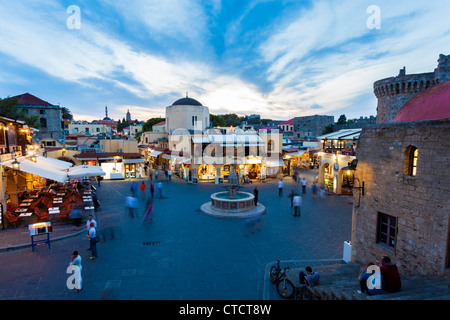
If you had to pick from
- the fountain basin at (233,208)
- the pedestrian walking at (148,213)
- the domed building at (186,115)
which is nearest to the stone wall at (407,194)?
the fountain basin at (233,208)

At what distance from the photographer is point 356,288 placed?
226 inches

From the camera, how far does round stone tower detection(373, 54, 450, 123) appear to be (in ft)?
70.7

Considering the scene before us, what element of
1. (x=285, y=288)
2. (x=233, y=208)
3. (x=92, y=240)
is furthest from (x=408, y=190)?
(x=92, y=240)

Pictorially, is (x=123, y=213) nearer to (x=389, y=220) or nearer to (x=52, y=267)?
(x=52, y=267)

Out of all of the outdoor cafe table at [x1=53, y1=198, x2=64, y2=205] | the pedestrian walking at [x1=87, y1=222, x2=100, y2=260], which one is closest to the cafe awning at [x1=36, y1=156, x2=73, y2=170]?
the outdoor cafe table at [x1=53, y1=198, x2=64, y2=205]

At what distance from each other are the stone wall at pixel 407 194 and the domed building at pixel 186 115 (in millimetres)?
32893

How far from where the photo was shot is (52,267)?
753cm

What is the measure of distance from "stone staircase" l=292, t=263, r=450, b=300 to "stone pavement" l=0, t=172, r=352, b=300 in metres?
1.20

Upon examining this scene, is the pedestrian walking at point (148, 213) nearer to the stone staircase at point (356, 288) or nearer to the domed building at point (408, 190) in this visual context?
the stone staircase at point (356, 288)

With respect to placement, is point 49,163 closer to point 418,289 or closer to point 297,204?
point 297,204

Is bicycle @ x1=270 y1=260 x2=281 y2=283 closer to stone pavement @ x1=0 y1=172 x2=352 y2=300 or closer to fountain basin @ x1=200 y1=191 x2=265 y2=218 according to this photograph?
stone pavement @ x1=0 y1=172 x2=352 y2=300

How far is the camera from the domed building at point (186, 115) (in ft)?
125
